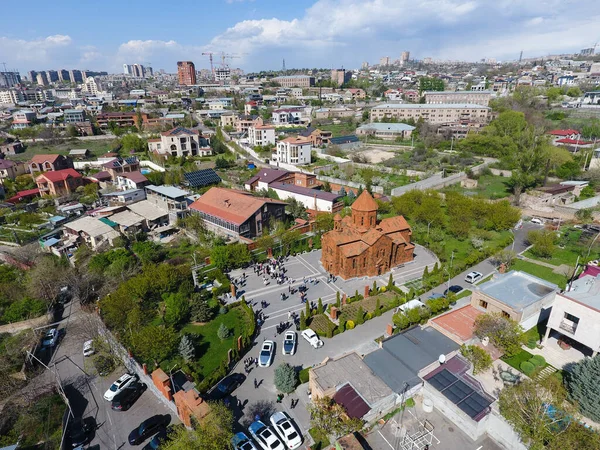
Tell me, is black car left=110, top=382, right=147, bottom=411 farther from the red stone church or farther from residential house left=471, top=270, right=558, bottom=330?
residential house left=471, top=270, right=558, bottom=330

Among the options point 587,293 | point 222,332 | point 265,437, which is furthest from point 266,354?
point 587,293

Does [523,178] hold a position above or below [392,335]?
above

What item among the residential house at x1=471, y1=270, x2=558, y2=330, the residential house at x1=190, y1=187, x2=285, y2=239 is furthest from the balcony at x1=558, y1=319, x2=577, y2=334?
the residential house at x1=190, y1=187, x2=285, y2=239

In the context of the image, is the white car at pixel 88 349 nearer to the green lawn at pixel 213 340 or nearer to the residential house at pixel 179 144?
the green lawn at pixel 213 340

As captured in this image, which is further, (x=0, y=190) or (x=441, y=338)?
(x=0, y=190)

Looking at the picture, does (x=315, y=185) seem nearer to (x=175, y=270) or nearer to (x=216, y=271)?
(x=216, y=271)

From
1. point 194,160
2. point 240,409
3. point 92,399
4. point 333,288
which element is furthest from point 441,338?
Result: point 194,160

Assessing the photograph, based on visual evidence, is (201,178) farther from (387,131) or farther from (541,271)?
(387,131)
